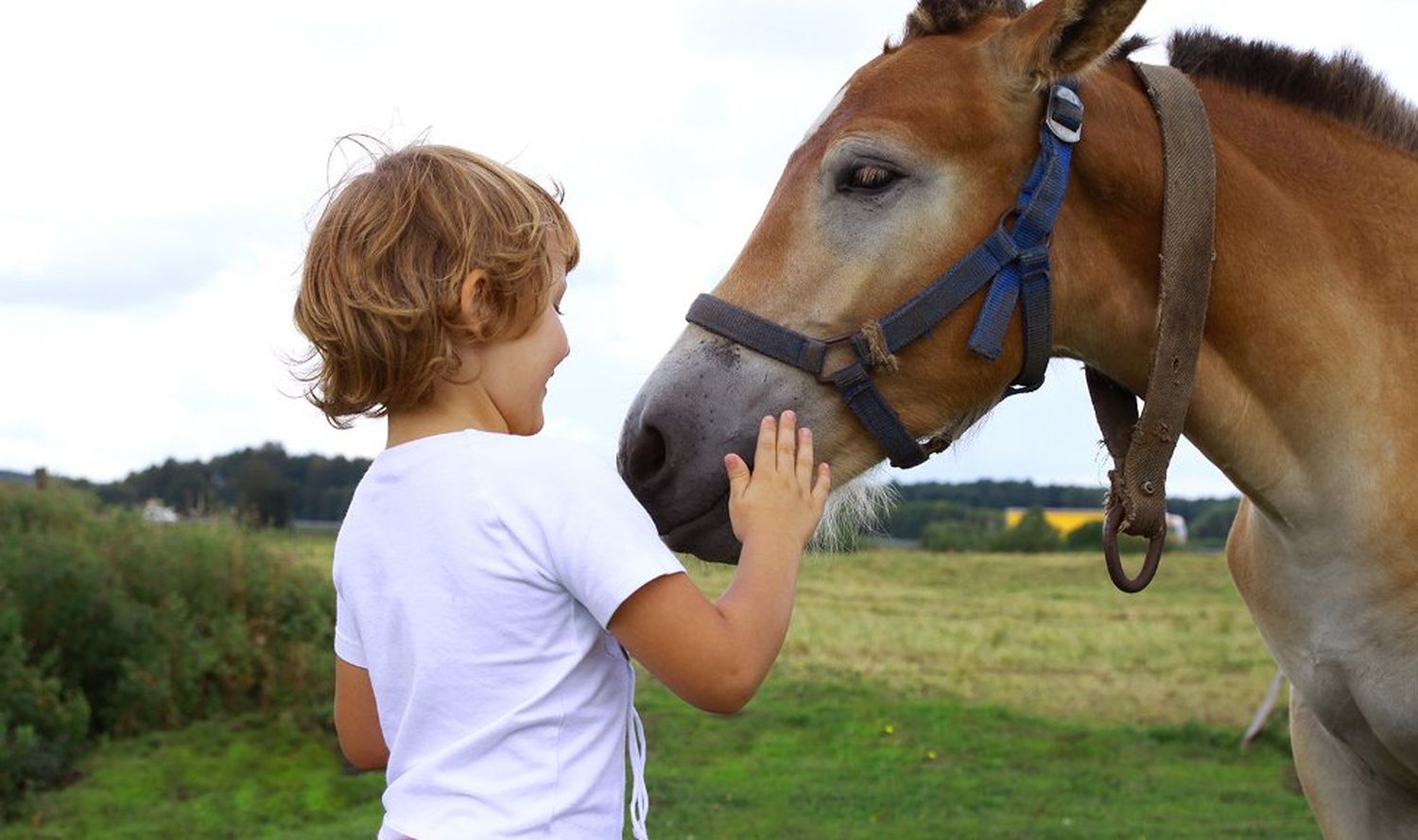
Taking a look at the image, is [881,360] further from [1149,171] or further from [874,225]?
[1149,171]

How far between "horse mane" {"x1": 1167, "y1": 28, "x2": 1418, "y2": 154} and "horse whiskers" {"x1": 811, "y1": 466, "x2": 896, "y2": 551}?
1.17 metres

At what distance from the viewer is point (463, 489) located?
5.97ft

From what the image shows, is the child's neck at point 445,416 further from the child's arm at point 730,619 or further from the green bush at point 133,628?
the green bush at point 133,628

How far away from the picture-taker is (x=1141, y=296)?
2645 millimetres

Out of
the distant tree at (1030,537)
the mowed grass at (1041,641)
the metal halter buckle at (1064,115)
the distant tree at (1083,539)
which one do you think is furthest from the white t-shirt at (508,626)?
the distant tree at (1030,537)

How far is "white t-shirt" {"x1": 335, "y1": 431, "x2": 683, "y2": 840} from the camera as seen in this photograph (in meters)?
1.78

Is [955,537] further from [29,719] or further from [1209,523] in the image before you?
[29,719]

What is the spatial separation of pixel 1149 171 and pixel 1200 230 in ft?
0.50

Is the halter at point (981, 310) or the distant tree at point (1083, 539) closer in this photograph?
the halter at point (981, 310)

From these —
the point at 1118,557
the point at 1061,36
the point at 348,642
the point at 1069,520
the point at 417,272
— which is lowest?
the point at 1069,520

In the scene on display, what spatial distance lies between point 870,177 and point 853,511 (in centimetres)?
69

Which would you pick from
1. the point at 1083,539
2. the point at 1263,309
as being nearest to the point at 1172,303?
the point at 1263,309

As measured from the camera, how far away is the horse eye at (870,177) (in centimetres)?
250

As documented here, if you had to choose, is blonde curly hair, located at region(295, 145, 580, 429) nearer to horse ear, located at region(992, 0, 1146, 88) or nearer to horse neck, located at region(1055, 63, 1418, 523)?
horse ear, located at region(992, 0, 1146, 88)
